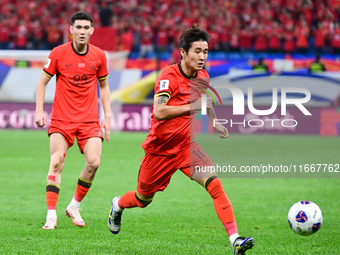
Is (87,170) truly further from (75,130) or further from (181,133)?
(181,133)

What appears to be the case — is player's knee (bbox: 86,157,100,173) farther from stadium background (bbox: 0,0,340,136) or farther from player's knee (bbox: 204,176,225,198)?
stadium background (bbox: 0,0,340,136)

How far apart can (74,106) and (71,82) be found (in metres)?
0.27

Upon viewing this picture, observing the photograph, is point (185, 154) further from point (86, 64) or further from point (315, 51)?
point (315, 51)

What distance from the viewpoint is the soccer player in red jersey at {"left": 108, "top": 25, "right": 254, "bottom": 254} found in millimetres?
5270

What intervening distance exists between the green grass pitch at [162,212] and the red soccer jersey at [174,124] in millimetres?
956

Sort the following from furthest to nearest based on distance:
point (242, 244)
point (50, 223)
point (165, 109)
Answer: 1. point (50, 223)
2. point (165, 109)
3. point (242, 244)

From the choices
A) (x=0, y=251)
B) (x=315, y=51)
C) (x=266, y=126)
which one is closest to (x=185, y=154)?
(x=0, y=251)

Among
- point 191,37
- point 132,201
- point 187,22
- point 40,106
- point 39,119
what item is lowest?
point 132,201

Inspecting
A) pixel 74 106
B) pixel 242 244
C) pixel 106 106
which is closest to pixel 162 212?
pixel 106 106

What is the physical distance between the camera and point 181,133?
563 centimetres

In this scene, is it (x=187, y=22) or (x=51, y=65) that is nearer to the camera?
(x=51, y=65)

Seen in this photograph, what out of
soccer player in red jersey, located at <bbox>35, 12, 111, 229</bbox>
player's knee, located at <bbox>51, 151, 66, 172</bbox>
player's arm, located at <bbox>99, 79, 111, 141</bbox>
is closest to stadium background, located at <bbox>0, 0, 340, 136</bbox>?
player's arm, located at <bbox>99, 79, 111, 141</bbox>

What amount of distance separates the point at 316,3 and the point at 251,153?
1586 cm

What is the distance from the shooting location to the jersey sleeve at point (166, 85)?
209 inches
